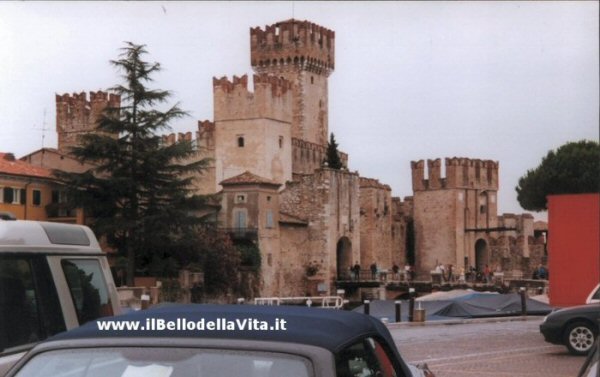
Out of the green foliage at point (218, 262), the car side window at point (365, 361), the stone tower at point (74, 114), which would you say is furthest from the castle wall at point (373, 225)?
the car side window at point (365, 361)

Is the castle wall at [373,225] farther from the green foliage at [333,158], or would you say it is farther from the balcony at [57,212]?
the balcony at [57,212]

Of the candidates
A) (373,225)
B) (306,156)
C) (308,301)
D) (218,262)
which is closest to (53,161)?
(218,262)

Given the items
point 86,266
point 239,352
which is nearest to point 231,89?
point 86,266

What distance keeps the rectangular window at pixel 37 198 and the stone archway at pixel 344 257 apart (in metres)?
21.2

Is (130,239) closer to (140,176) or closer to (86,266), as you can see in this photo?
(140,176)

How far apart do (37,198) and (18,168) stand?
166cm

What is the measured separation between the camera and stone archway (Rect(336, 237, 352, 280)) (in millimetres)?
68188

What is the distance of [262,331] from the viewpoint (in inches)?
149

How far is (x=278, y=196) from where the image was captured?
6328 centimetres

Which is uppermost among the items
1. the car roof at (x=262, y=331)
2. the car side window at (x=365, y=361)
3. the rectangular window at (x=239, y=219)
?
the rectangular window at (x=239, y=219)

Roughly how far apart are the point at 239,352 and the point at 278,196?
59.6m

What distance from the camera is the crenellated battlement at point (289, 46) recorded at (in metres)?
78.7

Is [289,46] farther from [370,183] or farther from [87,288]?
[87,288]

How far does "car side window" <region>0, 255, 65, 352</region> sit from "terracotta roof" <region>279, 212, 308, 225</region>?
179ft
